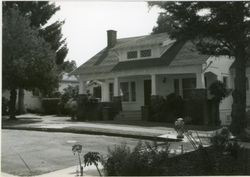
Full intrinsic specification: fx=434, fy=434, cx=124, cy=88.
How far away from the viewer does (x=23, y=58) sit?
2236 cm

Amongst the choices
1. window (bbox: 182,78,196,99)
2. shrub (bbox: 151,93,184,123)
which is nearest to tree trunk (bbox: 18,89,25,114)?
shrub (bbox: 151,93,184,123)

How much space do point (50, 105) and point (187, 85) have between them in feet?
40.6

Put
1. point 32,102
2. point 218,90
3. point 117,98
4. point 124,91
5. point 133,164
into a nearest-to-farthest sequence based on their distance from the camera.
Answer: point 133,164, point 218,90, point 117,98, point 124,91, point 32,102

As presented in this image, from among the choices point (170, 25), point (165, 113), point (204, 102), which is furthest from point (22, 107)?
point (170, 25)

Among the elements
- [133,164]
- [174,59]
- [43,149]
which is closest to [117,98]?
[174,59]

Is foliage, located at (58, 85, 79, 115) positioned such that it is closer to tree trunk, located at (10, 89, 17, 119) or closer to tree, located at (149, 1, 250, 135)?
tree trunk, located at (10, 89, 17, 119)

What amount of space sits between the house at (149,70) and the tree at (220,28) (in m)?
5.50

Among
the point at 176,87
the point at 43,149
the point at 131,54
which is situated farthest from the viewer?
the point at 131,54

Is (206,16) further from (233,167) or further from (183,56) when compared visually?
(183,56)

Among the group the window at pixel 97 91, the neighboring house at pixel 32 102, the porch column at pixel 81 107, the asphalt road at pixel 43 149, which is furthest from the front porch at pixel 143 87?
the asphalt road at pixel 43 149

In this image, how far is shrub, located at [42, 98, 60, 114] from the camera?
3175 centimetres

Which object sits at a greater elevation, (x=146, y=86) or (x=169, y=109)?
(x=146, y=86)

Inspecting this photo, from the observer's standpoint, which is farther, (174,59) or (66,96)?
(66,96)

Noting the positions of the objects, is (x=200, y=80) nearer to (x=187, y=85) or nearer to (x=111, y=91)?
(x=187, y=85)
